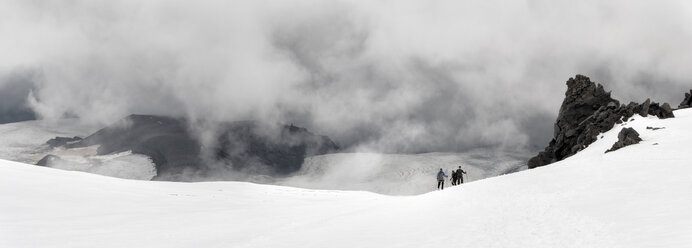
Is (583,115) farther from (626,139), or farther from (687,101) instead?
(626,139)

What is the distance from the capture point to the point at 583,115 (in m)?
→ 77.7

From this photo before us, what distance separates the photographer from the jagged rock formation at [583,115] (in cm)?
5553

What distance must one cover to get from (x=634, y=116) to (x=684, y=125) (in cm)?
1465

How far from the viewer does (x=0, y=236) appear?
12.7 metres

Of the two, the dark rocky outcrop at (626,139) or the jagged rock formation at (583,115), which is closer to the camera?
the dark rocky outcrop at (626,139)

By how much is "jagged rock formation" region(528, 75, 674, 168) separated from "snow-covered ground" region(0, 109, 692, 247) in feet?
116

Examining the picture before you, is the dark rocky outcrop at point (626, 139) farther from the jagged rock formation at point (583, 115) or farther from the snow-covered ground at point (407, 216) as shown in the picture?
the snow-covered ground at point (407, 216)

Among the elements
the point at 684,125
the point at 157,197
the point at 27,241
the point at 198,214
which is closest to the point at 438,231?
the point at 198,214

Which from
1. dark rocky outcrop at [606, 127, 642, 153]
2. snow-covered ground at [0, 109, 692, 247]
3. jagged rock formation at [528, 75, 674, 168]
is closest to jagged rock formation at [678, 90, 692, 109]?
jagged rock formation at [528, 75, 674, 168]

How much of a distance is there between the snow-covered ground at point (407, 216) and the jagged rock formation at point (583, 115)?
3526cm

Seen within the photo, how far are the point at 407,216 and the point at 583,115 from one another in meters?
72.2

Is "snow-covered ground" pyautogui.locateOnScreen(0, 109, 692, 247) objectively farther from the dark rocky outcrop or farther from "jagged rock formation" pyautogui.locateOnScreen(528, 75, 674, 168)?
"jagged rock formation" pyautogui.locateOnScreen(528, 75, 674, 168)

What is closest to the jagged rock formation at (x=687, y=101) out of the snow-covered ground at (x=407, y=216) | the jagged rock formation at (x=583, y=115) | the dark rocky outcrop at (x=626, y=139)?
the jagged rock formation at (x=583, y=115)

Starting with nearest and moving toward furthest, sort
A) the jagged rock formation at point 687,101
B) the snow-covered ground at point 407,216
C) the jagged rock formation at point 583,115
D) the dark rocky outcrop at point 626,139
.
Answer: the snow-covered ground at point 407,216, the dark rocky outcrop at point 626,139, the jagged rock formation at point 583,115, the jagged rock formation at point 687,101
